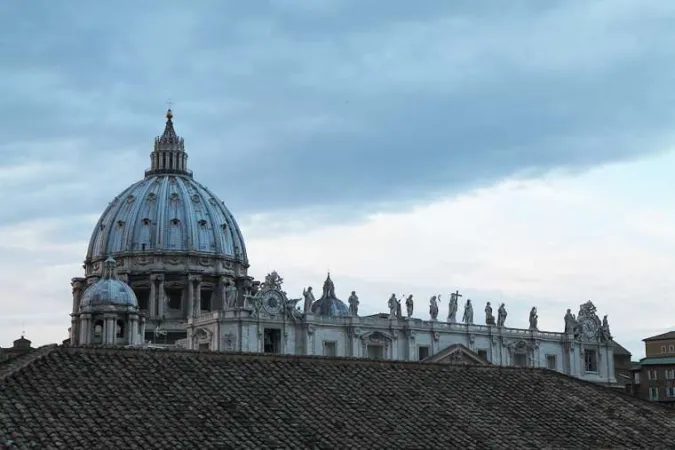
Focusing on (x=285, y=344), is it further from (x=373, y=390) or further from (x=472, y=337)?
(x=373, y=390)

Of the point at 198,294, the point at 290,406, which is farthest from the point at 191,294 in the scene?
the point at 290,406

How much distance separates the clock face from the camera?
363 ft

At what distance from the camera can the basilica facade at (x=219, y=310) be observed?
11075 centimetres

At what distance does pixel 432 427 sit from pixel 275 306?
246 feet

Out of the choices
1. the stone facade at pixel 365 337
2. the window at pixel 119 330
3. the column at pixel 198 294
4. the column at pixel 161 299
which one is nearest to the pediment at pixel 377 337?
the stone facade at pixel 365 337

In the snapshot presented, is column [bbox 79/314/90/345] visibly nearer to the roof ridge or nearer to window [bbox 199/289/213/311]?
window [bbox 199/289/213/311]

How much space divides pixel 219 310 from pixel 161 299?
2835cm

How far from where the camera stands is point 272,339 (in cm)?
10994

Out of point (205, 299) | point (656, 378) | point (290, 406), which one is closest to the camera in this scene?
point (290, 406)

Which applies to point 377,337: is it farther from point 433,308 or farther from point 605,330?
point 605,330

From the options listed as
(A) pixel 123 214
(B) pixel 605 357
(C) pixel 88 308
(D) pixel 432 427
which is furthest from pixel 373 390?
(A) pixel 123 214

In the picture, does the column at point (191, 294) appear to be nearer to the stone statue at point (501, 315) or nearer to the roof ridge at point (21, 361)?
the stone statue at point (501, 315)

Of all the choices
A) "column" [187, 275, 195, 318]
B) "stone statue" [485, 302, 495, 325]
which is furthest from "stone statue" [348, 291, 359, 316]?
"column" [187, 275, 195, 318]

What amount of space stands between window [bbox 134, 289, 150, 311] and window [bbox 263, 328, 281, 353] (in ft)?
112
